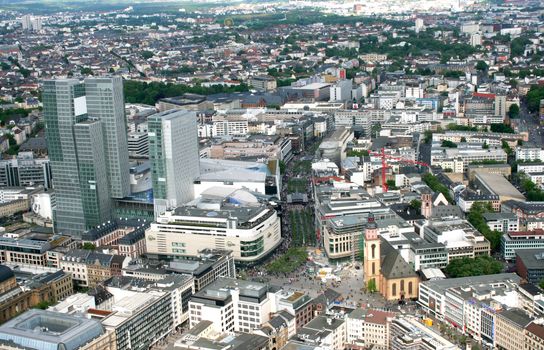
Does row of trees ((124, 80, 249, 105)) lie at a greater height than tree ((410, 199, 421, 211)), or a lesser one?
greater

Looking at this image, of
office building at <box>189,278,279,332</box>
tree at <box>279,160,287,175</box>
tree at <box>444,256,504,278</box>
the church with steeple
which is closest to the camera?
office building at <box>189,278,279,332</box>

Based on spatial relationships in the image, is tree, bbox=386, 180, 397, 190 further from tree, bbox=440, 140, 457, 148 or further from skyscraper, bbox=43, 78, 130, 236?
skyscraper, bbox=43, 78, 130, 236

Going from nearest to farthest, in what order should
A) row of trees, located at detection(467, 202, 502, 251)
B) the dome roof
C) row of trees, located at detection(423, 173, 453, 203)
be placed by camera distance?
the dome roof
row of trees, located at detection(467, 202, 502, 251)
row of trees, located at detection(423, 173, 453, 203)

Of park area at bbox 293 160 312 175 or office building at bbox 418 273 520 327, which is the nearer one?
office building at bbox 418 273 520 327

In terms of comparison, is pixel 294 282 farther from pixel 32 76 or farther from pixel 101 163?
pixel 32 76

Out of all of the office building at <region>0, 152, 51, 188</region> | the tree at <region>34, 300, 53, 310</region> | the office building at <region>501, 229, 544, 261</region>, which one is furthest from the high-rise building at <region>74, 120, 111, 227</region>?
the office building at <region>501, 229, 544, 261</region>

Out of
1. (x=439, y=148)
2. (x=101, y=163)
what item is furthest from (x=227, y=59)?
(x=101, y=163)

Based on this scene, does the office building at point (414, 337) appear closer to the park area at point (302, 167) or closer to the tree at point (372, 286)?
the tree at point (372, 286)
